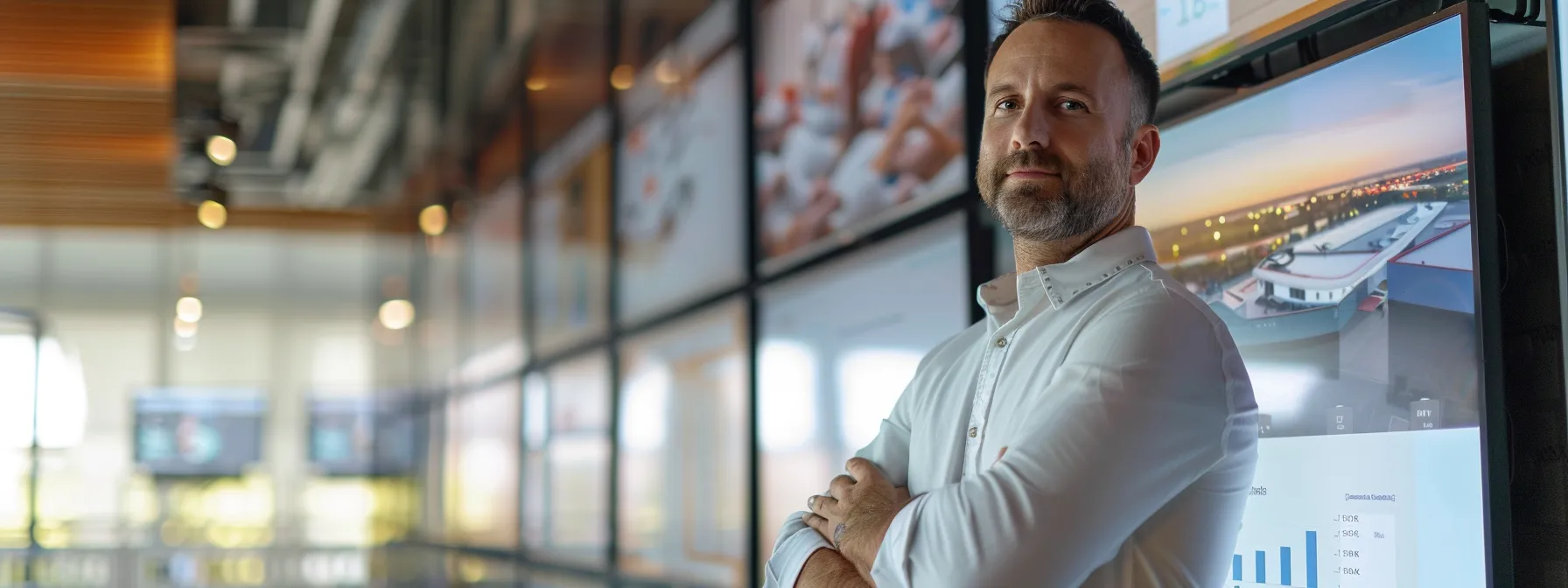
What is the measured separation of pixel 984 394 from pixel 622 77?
13.9ft

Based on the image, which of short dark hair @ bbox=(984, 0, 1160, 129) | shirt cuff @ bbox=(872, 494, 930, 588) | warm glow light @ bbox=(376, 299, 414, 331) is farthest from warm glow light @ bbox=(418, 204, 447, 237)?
shirt cuff @ bbox=(872, 494, 930, 588)

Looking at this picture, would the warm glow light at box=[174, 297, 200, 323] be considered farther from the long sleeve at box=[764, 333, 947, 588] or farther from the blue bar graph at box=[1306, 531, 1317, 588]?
the blue bar graph at box=[1306, 531, 1317, 588]

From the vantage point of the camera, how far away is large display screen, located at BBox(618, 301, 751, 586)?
438 centimetres

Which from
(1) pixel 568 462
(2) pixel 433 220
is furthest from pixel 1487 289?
(2) pixel 433 220

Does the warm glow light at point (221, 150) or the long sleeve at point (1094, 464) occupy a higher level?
the warm glow light at point (221, 150)

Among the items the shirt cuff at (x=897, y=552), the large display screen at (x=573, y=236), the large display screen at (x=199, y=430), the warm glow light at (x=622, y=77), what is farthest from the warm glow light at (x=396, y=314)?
the shirt cuff at (x=897, y=552)

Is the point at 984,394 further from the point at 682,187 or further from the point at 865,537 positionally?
the point at 682,187

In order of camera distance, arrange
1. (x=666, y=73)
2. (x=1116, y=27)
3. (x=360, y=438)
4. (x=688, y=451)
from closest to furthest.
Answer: (x=1116, y=27) < (x=688, y=451) < (x=666, y=73) < (x=360, y=438)

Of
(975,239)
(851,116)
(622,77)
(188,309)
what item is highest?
(622,77)

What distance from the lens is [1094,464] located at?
1362 mm

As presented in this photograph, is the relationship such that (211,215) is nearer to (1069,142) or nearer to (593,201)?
(593,201)

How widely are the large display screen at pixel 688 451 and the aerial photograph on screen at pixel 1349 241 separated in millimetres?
2398

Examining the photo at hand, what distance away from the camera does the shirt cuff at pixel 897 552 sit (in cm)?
145

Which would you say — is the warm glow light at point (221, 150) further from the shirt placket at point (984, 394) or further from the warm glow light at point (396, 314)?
the shirt placket at point (984, 394)
